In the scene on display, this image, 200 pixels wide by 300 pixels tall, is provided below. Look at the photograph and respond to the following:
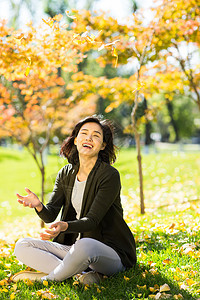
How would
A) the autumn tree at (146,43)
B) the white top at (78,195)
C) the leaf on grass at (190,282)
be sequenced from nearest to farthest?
1. the leaf on grass at (190,282)
2. the white top at (78,195)
3. the autumn tree at (146,43)

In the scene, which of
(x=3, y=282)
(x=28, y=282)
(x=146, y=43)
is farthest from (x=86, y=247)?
(x=146, y=43)

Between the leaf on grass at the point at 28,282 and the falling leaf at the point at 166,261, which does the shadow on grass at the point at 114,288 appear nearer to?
the leaf on grass at the point at 28,282

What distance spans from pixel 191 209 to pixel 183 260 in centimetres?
256

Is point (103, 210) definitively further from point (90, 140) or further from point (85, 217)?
point (90, 140)

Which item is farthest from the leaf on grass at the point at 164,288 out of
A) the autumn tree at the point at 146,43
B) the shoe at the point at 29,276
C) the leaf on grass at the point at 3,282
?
the autumn tree at the point at 146,43

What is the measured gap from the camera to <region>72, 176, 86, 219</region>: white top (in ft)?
9.43

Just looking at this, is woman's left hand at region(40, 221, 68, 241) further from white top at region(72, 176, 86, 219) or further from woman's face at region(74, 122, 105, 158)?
woman's face at region(74, 122, 105, 158)

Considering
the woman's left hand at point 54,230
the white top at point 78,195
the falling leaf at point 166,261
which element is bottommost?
the falling leaf at point 166,261

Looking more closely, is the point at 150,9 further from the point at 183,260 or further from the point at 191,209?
the point at 183,260

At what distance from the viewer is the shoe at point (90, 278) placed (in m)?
2.65

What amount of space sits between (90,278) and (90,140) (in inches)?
42.7

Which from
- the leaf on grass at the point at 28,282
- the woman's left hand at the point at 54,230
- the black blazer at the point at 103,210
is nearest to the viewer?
the woman's left hand at the point at 54,230

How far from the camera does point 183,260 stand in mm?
3021

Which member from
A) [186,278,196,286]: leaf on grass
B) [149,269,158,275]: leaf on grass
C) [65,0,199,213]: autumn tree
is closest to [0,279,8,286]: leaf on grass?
[149,269,158,275]: leaf on grass
